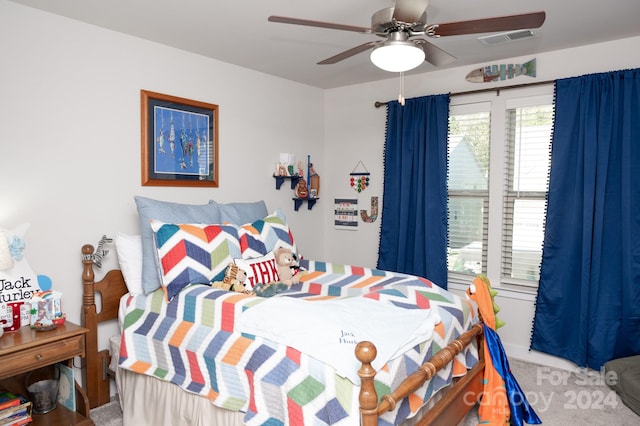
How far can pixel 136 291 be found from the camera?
Answer: 8.47 feet

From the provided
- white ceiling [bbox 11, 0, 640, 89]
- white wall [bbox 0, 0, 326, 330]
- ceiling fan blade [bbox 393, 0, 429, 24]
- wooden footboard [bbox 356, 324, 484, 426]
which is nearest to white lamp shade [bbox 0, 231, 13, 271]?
white wall [bbox 0, 0, 326, 330]

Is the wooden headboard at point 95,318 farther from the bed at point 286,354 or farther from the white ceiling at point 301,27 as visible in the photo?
the white ceiling at point 301,27

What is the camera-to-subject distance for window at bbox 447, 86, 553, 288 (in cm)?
345

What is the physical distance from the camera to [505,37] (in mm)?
2984

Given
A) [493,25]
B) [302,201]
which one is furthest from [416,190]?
[493,25]

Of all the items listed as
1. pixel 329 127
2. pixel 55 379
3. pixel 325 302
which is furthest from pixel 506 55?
pixel 55 379

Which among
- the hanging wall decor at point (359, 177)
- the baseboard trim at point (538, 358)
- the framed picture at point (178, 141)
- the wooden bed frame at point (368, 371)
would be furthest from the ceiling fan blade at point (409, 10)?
the baseboard trim at point (538, 358)

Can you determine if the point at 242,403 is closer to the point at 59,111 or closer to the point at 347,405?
the point at 347,405

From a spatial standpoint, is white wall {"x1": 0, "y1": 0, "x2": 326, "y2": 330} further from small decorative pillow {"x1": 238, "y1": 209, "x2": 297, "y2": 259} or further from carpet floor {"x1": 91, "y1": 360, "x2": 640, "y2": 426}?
carpet floor {"x1": 91, "y1": 360, "x2": 640, "y2": 426}

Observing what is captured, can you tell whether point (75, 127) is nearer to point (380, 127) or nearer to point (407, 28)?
point (407, 28)

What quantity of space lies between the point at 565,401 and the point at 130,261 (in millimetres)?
2893

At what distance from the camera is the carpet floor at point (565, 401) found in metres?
2.54

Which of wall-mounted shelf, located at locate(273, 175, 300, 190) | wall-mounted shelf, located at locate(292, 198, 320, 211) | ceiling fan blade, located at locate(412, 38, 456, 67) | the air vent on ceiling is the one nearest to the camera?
ceiling fan blade, located at locate(412, 38, 456, 67)

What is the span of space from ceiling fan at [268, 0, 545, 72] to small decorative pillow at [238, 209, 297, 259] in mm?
1329
